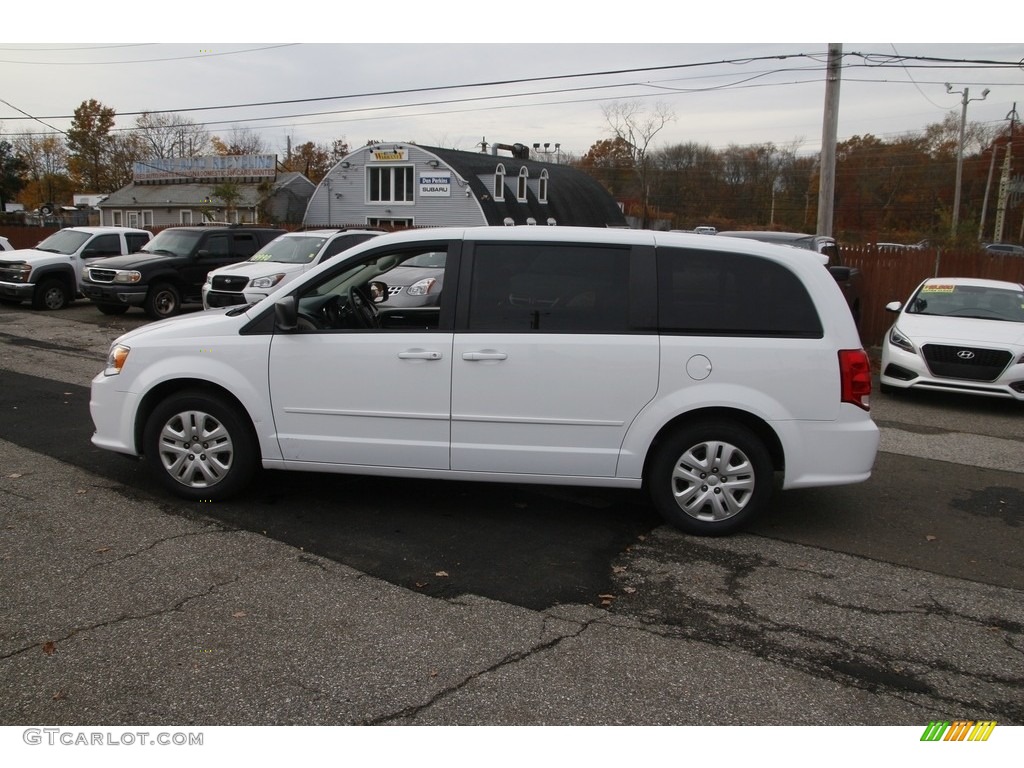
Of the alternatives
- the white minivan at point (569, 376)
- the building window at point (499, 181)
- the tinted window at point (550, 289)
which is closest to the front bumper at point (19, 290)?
the white minivan at point (569, 376)

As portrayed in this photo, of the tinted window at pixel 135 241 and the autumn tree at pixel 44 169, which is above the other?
the autumn tree at pixel 44 169

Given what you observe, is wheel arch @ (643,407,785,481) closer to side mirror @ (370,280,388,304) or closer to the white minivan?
the white minivan

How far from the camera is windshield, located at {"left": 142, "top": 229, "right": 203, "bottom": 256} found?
1725 centimetres

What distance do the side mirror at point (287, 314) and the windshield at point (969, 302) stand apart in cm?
908

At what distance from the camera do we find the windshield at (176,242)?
17.2 meters

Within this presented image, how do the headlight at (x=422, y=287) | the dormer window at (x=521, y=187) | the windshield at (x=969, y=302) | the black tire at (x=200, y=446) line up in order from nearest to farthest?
1. the black tire at (x=200, y=446)
2. the headlight at (x=422, y=287)
3. the windshield at (x=969, y=302)
4. the dormer window at (x=521, y=187)

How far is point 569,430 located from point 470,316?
954 mm

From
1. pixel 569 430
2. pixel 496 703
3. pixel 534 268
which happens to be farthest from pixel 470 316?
pixel 496 703

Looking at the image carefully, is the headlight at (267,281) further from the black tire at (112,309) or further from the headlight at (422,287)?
the headlight at (422,287)

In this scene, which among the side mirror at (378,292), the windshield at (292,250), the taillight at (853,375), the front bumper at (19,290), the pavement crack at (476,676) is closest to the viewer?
the pavement crack at (476,676)

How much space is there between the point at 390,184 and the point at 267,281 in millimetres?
33276

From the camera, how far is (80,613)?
159 inches

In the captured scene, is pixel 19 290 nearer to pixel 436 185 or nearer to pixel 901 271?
pixel 901 271

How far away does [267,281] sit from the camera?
1479cm
